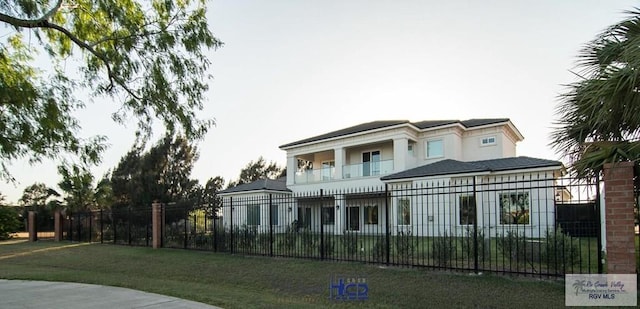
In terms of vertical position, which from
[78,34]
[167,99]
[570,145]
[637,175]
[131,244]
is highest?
[78,34]

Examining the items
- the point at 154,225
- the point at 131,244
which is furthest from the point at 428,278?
the point at 131,244

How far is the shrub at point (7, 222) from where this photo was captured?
26891mm

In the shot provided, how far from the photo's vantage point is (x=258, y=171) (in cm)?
5322

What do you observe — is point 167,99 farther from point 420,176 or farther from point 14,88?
point 420,176

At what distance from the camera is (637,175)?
6.95 metres

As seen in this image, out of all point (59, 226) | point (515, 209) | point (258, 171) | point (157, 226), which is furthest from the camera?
point (258, 171)

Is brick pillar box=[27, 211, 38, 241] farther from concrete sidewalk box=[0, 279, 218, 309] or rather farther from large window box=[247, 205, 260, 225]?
concrete sidewalk box=[0, 279, 218, 309]

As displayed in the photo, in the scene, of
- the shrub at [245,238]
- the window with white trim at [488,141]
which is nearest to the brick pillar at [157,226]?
the shrub at [245,238]

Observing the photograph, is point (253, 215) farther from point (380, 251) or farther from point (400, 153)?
point (400, 153)

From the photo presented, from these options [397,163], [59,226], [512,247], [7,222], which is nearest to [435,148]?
[397,163]

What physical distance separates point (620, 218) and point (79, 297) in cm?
979

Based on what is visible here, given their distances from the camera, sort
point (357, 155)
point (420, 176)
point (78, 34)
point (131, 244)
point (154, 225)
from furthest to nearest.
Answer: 1. point (357, 155)
2. point (420, 176)
3. point (131, 244)
4. point (154, 225)
5. point (78, 34)

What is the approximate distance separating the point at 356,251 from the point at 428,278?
119 inches

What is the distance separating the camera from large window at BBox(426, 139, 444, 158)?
25.8 meters
